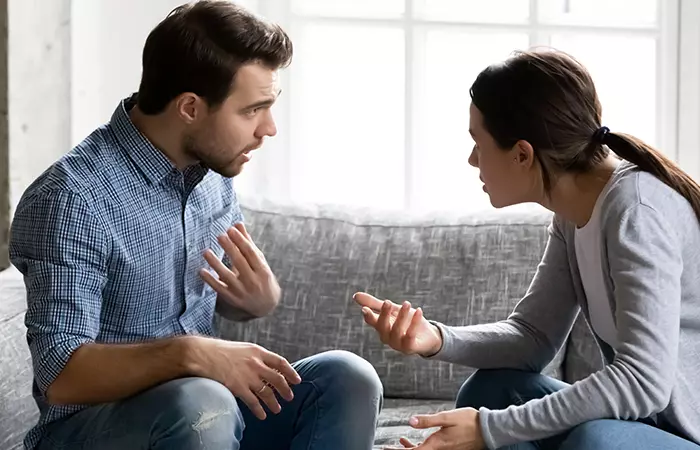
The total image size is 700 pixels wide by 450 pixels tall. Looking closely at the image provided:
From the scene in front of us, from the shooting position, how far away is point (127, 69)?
260cm

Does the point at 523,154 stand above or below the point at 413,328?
above

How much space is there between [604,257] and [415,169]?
1.26 meters

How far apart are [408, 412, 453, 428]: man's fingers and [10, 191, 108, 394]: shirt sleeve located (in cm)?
49

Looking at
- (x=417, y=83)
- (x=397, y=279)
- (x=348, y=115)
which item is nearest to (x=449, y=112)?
(x=417, y=83)

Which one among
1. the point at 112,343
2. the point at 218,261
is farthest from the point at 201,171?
the point at 112,343

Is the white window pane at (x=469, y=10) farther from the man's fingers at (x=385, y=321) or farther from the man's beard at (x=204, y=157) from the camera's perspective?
the man's fingers at (x=385, y=321)

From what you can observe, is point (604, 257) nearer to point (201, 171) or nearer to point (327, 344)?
point (201, 171)

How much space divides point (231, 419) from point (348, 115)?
1.39m

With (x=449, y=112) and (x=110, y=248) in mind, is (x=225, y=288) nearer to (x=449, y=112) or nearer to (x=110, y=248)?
(x=110, y=248)

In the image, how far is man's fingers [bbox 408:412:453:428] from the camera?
4.94 feet

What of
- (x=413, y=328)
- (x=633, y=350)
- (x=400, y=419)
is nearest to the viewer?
(x=633, y=350)

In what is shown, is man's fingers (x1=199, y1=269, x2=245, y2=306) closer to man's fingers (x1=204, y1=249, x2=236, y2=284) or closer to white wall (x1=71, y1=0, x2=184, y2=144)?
man's fingers (x1=204, y1=249, x2=236, y2=284)

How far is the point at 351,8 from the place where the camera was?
108 inches

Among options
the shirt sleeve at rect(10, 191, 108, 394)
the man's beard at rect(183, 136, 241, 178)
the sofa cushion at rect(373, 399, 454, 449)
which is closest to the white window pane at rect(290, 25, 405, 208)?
the sofa cushion at rect(373, 399, 454, 449)
